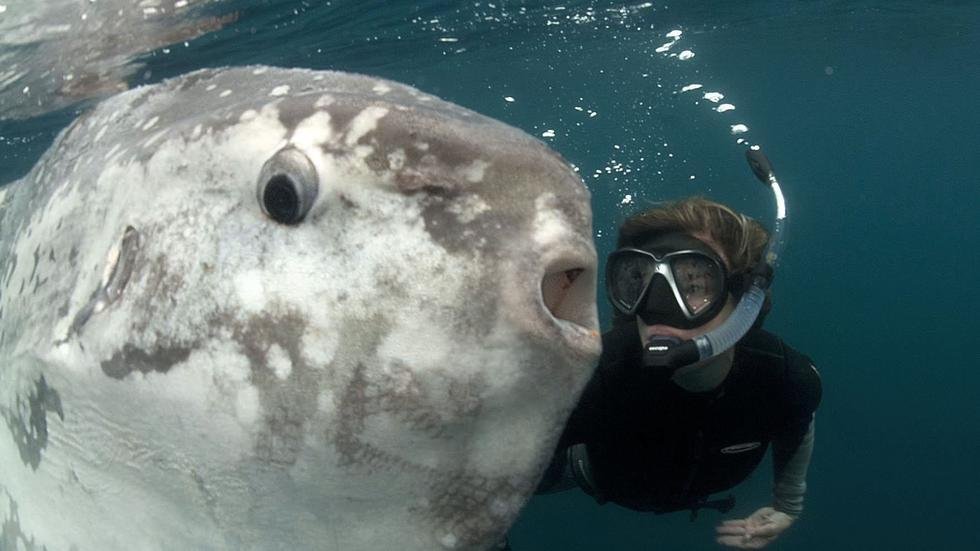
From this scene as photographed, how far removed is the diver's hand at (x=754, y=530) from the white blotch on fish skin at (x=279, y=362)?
4917 millimetres

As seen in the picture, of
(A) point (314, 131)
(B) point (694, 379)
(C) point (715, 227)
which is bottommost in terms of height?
(B) point (694, 379)

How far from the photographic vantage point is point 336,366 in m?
1.49

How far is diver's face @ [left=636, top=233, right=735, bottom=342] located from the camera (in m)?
4.01

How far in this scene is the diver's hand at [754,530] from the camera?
5566 mm

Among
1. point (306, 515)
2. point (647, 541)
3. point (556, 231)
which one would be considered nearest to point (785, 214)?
point (556, 231)

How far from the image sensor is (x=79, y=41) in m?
11.1

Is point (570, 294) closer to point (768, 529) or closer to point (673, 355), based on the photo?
point (673, 355)

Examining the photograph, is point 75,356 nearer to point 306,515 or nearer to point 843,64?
point 306,515

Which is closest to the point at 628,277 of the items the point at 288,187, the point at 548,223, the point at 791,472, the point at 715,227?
the point at 715,227

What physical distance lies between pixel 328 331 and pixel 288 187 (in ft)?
1.06

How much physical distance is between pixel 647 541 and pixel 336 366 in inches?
995

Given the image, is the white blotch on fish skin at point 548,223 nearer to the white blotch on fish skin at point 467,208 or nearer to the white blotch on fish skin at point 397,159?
the white blotch on fish skin at point 467,208

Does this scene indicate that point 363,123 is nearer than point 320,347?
No

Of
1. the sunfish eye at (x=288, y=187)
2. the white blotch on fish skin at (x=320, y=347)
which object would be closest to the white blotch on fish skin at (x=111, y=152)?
the sunfish eye at (x=288, y=187)
